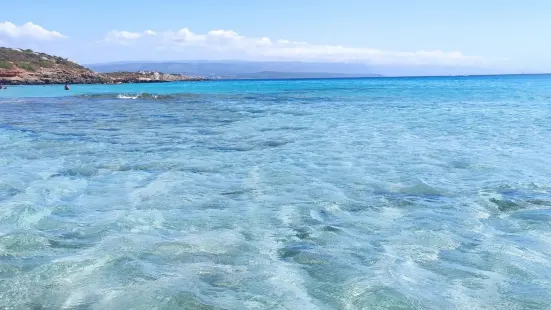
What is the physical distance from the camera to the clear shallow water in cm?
581

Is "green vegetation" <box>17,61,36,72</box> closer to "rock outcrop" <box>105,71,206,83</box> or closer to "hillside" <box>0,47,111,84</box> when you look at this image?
"hillside" <box>0,47,111,84</box>

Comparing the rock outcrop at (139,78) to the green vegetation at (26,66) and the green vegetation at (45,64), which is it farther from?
the green vegetation at (26,66)

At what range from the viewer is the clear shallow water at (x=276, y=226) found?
5809mm

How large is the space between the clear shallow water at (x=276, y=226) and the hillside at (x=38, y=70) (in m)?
86.1

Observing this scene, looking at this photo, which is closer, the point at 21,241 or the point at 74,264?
the point at 74,264

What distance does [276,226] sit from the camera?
8.26m

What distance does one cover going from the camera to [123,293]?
5.79m

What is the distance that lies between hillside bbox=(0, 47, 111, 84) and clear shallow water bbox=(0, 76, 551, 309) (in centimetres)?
8611

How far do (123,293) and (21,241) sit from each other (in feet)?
8.81

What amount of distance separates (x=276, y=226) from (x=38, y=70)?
10579 centimetres

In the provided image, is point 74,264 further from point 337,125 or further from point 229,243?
point 337,125

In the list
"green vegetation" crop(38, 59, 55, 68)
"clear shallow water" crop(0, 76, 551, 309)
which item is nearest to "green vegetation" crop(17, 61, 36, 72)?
"green vegetation" crop(38, 59, 55, 68)

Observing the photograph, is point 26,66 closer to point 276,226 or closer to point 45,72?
point 45,72

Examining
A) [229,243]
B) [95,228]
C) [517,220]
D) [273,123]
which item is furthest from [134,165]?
[273,123]
